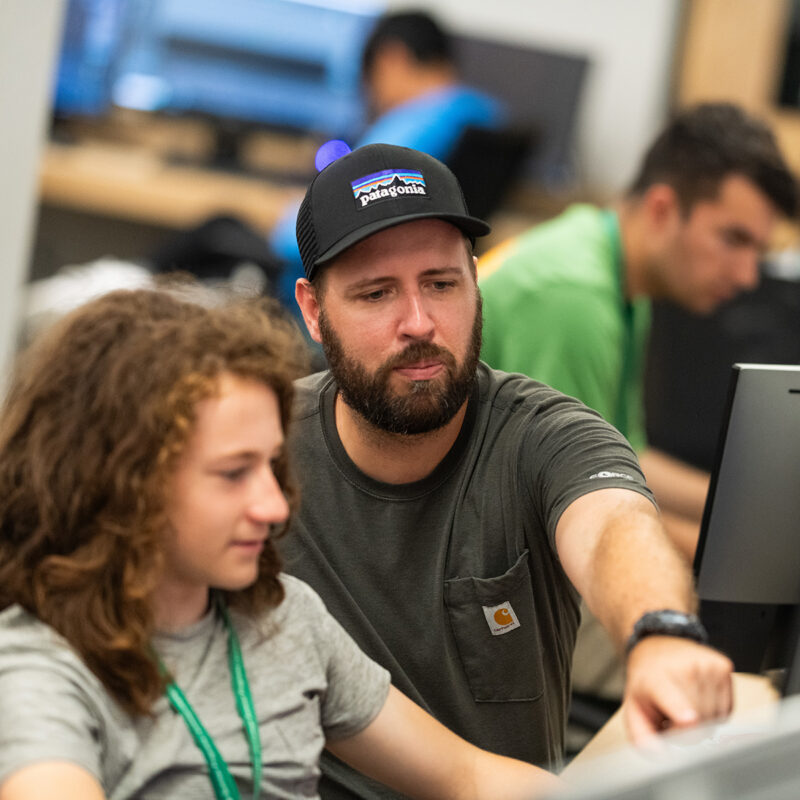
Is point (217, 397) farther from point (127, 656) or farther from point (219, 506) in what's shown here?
point (127, 656)

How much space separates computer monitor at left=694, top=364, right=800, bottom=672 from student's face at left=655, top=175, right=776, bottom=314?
93 centimetres

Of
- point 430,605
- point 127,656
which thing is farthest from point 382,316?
point 127,656

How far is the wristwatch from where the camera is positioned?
0.92 meters

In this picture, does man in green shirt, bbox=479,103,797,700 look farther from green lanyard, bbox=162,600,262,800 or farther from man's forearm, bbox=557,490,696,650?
green lanyard, bbox=162,600,262,800

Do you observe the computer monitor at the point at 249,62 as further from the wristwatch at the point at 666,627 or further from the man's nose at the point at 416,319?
the wristwatch at the point at 666,627

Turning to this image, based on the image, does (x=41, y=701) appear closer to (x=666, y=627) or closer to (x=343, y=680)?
(x=343, y=680)

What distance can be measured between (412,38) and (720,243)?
1970 millimetres

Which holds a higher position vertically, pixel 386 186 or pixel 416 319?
pixel 386 186

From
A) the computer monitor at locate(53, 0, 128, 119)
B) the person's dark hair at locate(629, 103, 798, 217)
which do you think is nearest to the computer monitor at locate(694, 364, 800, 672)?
the person's dark hair at locate(629, 103, 798, 217)

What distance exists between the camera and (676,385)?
292 cm

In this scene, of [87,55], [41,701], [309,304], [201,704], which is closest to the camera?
[41,701]

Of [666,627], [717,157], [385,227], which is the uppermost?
[717,157]

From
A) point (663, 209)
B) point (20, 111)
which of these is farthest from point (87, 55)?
point (663, 209)

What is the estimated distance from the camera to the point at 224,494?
0.96 m
